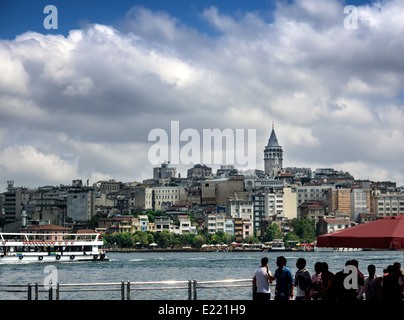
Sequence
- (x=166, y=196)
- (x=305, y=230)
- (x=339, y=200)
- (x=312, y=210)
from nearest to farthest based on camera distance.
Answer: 1. (x=305, y=230)
2. (x=312, y=210)
3. (x=339, y=200)
4. (x=166, y=196)

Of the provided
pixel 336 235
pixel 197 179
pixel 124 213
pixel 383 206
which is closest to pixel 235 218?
pixel 124 213

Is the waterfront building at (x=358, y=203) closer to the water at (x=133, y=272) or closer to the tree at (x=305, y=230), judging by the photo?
the tree at (x=305, y=230)

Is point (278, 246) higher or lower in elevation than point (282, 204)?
lower

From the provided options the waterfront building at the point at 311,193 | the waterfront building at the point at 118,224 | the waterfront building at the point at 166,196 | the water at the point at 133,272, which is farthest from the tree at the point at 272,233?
the water at the point at 133,272

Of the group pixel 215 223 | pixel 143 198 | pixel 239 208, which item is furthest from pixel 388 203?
pixel 143 198

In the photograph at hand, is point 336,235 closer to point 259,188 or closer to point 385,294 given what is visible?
point 385,294

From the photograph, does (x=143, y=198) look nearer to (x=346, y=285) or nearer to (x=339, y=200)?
(x=339, y=200)

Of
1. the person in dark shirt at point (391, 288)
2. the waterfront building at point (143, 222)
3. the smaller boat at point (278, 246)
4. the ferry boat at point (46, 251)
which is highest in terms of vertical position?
the waterfront building at point (143, 222)

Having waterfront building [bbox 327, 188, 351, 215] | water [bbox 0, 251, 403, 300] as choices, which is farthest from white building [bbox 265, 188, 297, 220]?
water [bbox 0, 251, 403, 300]

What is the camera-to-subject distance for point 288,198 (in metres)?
147

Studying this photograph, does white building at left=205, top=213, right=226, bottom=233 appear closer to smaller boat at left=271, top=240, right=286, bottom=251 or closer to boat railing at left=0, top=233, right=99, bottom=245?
smaller boat at left=271, top=240, right=286, bottom=251

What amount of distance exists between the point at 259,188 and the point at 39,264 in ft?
325

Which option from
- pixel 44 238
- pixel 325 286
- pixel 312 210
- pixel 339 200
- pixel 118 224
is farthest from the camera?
pixel 339 200

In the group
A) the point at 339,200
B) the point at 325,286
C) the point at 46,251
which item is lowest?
the point at 46,251
